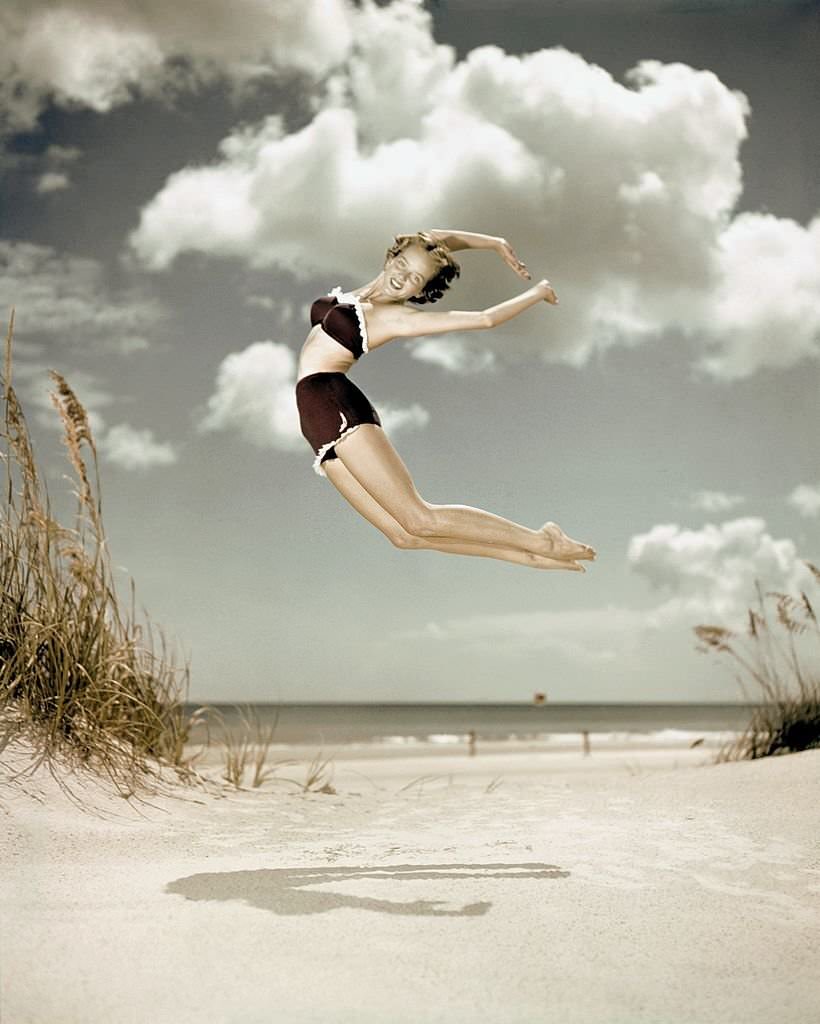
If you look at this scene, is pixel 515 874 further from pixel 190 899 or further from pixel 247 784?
pixel 247 784

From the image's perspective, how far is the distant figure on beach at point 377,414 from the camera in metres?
2.20

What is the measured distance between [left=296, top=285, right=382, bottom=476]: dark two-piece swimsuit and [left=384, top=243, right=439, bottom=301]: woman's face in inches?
3.8

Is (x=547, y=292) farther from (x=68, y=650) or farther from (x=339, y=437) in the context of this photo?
(x=68, y=650)

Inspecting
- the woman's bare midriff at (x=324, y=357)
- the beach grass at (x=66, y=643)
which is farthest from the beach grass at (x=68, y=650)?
the woman's bare midriff at (x=324, y=357)

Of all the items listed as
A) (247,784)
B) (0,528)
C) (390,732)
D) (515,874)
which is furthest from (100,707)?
(390,732)

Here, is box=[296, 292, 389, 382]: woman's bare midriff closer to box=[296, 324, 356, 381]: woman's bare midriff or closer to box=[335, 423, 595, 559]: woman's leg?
box=[296, 324, 356, 381]: woman's bare midriff

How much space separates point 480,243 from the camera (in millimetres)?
2389

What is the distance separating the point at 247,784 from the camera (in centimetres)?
367

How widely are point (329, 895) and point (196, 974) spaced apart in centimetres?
46

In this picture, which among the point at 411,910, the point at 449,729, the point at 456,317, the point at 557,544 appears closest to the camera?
the point at 411,910

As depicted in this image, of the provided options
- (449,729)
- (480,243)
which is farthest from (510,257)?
(449,729)

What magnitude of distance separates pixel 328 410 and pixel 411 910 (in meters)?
1.03

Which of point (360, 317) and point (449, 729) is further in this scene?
point (449, 729)

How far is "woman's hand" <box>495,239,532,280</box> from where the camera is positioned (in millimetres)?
2334
